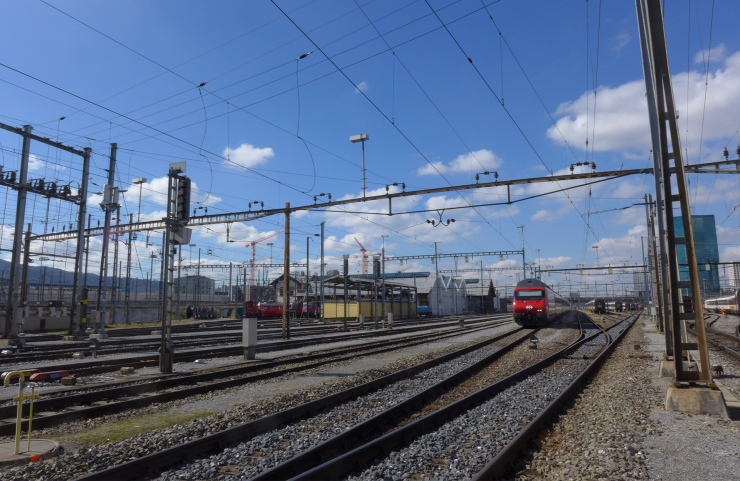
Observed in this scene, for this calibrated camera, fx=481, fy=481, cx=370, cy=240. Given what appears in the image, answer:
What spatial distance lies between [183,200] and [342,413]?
8004 mm

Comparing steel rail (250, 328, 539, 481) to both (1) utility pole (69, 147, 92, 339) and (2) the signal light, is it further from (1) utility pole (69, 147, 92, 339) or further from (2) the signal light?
(1) utility pole (69, 147, 92, 339)

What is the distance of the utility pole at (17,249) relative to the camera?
22.9 m

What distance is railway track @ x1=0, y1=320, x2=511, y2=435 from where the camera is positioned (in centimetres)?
797

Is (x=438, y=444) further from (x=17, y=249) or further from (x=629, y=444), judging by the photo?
(x=17, y=249)

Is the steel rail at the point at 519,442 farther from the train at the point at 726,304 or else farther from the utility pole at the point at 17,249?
the train at the point at 726,304

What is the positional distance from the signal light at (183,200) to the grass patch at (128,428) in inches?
248

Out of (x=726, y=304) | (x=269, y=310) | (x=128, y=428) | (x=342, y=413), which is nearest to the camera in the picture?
(x=128, y=428)

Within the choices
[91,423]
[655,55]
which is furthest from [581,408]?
[91,423]

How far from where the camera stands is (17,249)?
77.8 ft

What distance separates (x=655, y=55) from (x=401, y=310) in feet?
161

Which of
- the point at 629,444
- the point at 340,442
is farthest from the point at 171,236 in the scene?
the point at 629,444

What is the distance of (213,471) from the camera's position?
18.3 feet

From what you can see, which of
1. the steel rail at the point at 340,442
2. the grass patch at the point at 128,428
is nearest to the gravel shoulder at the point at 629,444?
the steel rail at the point at 340,442

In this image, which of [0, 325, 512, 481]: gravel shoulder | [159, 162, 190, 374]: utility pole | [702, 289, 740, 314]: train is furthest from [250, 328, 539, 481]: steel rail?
[702, 289, 740, 314]: train
